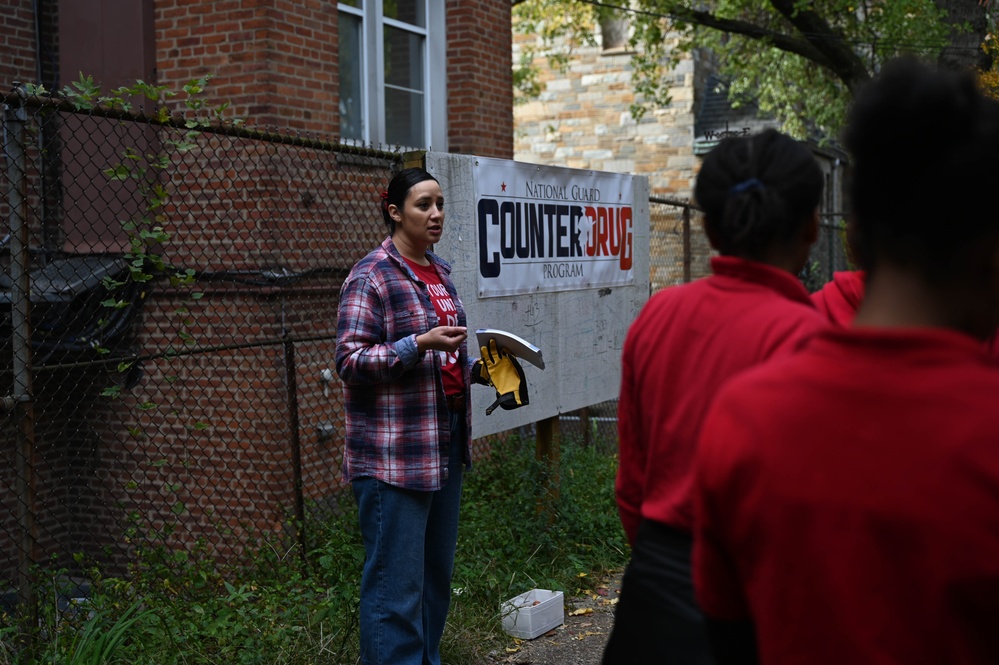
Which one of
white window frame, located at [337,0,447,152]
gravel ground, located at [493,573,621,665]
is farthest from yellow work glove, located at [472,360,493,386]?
white window frame, located at [337,0,447,152]

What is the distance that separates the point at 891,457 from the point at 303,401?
640 centimetres

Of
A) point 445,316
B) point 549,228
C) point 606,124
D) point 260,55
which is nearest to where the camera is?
point 445,316

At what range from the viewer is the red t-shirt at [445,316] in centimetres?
393

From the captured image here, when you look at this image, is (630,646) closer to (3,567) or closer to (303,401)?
(303,401)

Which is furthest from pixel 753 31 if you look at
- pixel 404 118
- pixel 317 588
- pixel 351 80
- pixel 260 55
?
pixel 317 588

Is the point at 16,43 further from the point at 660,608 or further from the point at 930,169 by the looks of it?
the point at 930,169

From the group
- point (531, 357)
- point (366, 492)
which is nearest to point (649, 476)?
point (366, 492)

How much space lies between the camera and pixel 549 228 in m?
6.03

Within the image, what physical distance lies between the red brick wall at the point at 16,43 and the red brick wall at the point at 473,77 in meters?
3.52

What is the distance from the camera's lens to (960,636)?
4.16 feet

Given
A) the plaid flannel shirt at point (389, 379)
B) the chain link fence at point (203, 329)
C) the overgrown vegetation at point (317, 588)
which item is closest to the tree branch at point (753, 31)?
the chain link fence at point (203, 329)

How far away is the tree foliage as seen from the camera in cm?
1301

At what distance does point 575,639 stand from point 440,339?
2219 millimetres

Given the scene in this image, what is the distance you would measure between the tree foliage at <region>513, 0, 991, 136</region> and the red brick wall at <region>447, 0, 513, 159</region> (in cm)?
512
